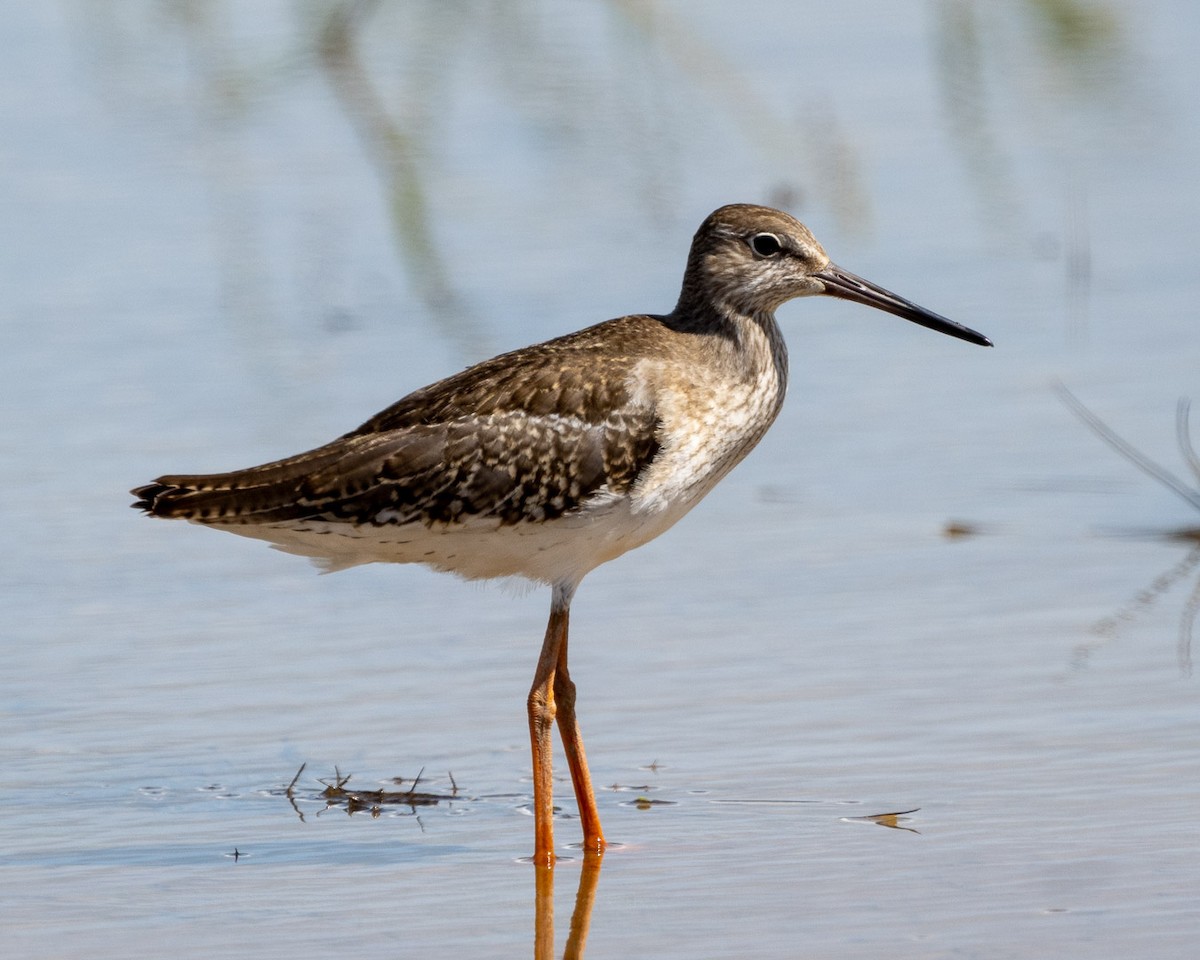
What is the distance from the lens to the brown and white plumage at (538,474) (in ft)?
25.9

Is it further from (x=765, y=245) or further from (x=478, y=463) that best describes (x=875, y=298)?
(x=478, y=463)

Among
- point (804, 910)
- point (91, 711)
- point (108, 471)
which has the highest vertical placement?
point (108, 471)

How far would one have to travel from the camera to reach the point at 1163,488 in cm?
1034

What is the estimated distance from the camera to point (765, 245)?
8.55 m

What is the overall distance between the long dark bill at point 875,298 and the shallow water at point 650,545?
1128 mm

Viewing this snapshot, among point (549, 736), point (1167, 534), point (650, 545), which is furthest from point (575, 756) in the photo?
point (1167, 534)

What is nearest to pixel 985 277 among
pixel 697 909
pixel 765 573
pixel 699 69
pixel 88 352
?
pixel 699 69

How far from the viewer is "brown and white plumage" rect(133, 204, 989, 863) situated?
7887 millimetres

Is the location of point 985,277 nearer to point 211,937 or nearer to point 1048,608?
point 1048,608

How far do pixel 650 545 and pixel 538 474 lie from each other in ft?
7.99

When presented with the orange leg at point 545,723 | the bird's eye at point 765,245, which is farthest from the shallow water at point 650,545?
the bird's eye at point 765,245

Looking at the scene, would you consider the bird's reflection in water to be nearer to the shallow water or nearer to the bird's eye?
the shallow water

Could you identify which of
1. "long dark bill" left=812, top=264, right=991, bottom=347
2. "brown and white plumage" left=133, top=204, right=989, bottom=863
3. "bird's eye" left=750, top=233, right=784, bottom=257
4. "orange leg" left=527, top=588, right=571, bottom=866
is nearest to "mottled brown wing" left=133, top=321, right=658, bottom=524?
"brown and white plumage" left=133, top=204, right=989, bottom=863

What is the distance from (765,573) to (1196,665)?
1.96 m
